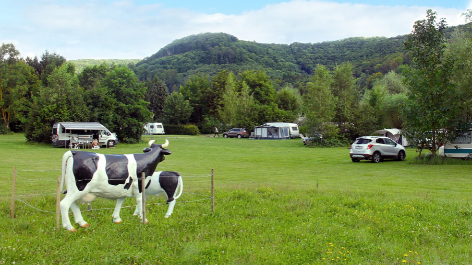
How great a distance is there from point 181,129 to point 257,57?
356 feet

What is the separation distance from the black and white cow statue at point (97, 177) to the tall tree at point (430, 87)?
17333 mm

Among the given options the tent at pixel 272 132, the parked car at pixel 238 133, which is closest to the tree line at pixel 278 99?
the parked car at pixel 238 133

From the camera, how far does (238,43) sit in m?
187

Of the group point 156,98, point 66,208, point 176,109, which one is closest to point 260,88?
point 176,109

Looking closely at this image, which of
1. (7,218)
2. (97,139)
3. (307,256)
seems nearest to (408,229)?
(307,256)

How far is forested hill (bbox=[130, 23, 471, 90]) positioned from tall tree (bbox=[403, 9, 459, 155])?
336 feet

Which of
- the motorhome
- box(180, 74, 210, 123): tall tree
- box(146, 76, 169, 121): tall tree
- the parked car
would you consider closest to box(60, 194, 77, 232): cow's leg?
the motorhome

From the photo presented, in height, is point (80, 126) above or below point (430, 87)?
below

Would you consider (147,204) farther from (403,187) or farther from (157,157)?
(403,187)

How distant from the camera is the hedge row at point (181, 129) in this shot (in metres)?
63.7

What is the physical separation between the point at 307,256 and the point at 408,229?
252cm

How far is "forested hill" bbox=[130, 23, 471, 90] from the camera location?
449ft

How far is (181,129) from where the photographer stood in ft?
213

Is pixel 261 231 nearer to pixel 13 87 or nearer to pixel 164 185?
pixel 164 185
